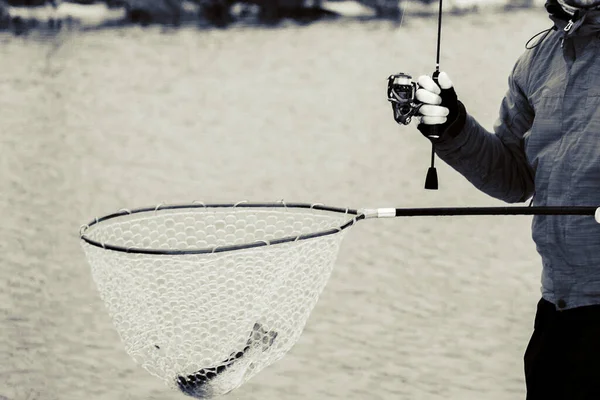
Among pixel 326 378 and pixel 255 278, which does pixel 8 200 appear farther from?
pixel 255 278

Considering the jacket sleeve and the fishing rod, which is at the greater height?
the fishing rod

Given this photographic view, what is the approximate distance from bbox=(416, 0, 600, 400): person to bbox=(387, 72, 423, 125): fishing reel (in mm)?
27

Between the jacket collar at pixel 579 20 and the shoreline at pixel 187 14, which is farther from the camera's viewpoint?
the shoreline at pixel 187 14

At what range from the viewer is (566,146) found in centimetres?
148

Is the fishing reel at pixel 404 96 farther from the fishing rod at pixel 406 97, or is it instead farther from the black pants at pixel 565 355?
the black pants at pixel 565 355

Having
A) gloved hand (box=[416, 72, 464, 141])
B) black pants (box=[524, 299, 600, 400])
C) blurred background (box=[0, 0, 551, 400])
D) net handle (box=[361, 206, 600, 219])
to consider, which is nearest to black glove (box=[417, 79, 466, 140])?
gloved hand (box=[416, 72, 464, 141])

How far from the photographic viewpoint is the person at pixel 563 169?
1466 mm

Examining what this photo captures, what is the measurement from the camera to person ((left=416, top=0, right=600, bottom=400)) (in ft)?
4.81

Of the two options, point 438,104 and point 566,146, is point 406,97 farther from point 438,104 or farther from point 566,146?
point 566,146

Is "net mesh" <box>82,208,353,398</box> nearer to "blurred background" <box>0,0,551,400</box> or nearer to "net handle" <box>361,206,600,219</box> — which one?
"net handle" <box>361,206,600,219</box>

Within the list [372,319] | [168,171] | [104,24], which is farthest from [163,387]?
[104,24]

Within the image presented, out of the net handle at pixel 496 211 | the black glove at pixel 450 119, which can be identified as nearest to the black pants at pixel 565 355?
the net handle at pixel 496 211

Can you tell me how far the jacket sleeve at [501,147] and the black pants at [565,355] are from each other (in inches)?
10.4

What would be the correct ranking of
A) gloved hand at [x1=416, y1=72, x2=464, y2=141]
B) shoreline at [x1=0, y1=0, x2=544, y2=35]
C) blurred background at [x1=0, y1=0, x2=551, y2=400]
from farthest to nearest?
shoreline at [x1=0, y1=0, x2=544, y2=35] < blurred background at [x1=0, y1=0, x2=551, y2=400] < gloved hand at [x1=416, y1=72, x2=464, y2=141]
